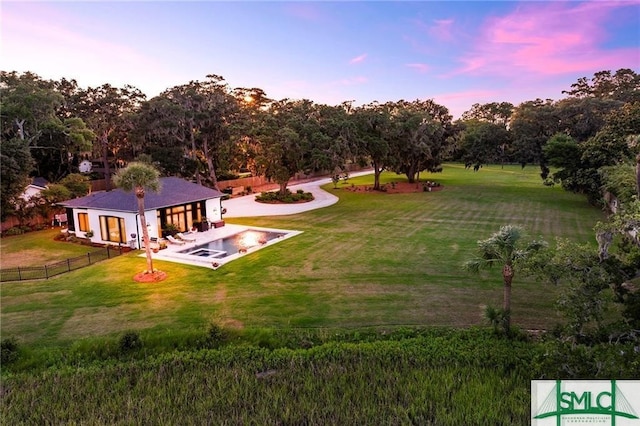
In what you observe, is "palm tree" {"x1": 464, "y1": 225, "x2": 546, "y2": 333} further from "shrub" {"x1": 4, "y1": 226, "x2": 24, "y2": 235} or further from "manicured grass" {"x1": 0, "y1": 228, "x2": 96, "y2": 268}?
"shrub" {"x1": 4, "y1": 226, "x2": 24, "y2": 235}

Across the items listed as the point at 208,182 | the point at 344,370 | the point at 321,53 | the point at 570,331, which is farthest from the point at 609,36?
the point at 208,182

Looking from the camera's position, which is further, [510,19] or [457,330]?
[510,19]

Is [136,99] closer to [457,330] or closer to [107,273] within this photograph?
[107,273]

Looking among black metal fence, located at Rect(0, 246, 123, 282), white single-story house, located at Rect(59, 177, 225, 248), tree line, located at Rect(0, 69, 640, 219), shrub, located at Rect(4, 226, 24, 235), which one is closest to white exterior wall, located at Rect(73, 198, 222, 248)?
white single-story house, located at Rect(59, 177, 225, 248)

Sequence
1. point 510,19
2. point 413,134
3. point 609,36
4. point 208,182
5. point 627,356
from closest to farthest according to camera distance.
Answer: point 627,356, point 609,36, point 510,19, point 413,134, point 208,182

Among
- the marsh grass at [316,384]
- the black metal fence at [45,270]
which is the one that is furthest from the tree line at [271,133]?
the marsh grass at [316,384]

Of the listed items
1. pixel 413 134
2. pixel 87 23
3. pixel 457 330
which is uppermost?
pixel 87 23

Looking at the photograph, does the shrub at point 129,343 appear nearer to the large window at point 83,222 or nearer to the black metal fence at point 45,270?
the black metal fence at point 45,270
